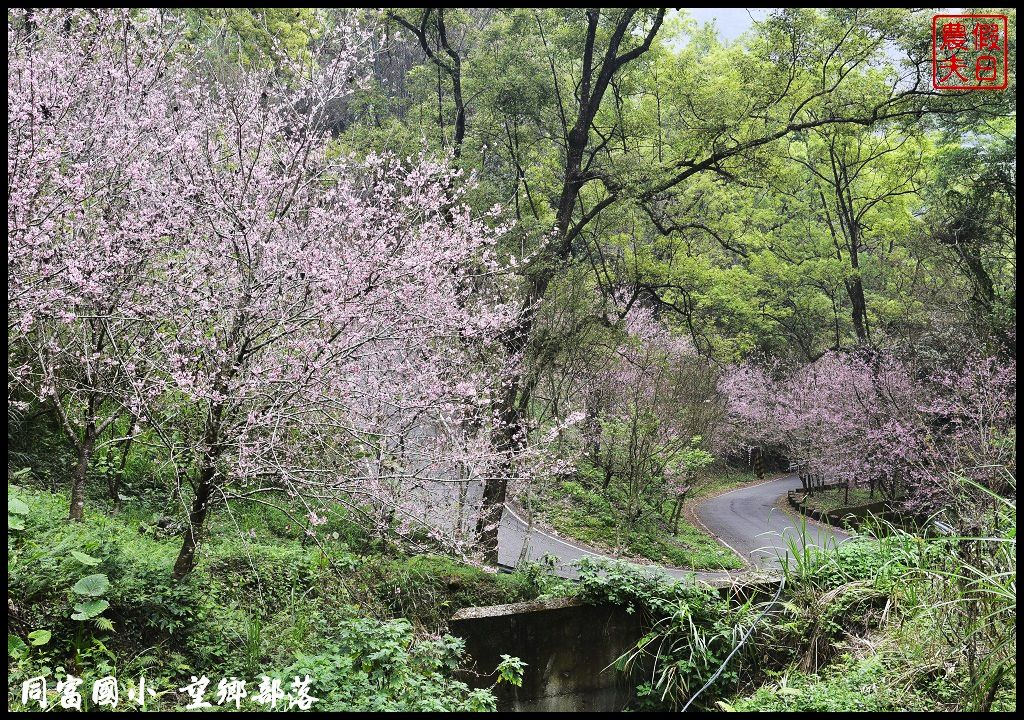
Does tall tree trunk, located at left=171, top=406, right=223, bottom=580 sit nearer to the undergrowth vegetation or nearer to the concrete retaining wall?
the concrete retaining wall

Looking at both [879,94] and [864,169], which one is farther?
[864,169]

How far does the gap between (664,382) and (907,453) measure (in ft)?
20.1

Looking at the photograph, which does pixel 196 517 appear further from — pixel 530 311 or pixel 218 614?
pixel 530 311

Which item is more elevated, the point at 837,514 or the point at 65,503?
the point at 65,503

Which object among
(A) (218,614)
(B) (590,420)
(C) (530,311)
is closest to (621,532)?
(B) (590,420)

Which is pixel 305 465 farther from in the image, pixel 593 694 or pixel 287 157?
A: pixel 593 694

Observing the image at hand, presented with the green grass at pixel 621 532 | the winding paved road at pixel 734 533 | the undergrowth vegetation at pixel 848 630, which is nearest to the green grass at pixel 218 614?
the undergrowth vegetation at pixel 848 630

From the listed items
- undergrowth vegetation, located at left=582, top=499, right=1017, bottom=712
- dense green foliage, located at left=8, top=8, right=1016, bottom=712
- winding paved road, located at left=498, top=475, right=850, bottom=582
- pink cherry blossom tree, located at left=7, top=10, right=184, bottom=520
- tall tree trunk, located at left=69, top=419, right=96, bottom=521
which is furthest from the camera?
winding paved road, located at left=498, top=475, right=850, bottom=582

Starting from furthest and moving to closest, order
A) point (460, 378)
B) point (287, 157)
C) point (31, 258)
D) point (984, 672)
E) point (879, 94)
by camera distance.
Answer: point (879, 94)
point (460, 378)
point (287, 157)
point (31, 258)
point (984, 672)

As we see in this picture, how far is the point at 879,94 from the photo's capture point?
11375 millimetres

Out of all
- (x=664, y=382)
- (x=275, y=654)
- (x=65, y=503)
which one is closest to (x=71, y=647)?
(x=275, y=654)

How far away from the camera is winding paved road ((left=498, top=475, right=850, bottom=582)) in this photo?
11625 millimetres

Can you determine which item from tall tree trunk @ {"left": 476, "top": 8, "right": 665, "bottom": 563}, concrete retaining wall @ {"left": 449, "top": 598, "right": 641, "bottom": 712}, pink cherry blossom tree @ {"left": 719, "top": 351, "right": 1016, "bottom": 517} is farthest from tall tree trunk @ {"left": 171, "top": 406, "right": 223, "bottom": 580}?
pink cherry blossom tree @ {"left": 719, "top": 351, "right": 1016, "bottom": 517}

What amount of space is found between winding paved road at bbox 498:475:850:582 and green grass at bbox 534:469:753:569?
35cm
